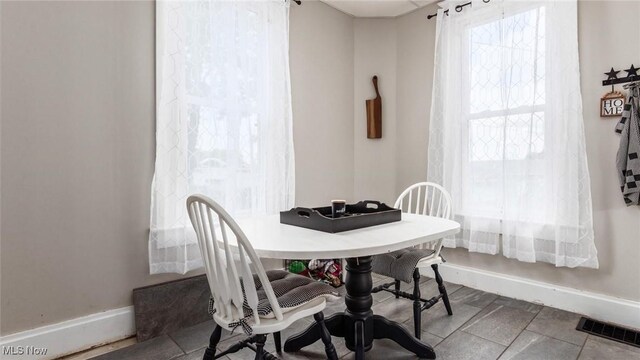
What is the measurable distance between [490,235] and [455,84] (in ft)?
3.96

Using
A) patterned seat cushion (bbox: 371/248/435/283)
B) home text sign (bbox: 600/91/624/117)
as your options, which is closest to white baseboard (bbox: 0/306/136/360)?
patterned seat cushion (bbox: 371/248/435/283)

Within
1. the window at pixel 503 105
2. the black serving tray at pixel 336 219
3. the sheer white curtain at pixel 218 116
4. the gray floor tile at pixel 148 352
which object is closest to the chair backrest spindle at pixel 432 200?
the window at pixel 503 105

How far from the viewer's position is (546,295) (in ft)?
7.54

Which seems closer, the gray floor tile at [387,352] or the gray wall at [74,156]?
the gray wall at [74,156]

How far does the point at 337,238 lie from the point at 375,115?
83.7 inches

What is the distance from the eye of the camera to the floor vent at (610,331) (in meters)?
1.83

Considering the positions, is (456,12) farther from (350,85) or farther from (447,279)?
(447,279)

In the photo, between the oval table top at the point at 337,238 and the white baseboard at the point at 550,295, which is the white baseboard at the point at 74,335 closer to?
the oval table top at the point at 337,238

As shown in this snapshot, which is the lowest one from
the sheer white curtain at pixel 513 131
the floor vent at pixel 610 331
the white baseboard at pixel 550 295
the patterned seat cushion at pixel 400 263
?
the floor vent at pixel 610 331

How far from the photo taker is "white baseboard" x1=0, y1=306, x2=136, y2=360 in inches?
62.1

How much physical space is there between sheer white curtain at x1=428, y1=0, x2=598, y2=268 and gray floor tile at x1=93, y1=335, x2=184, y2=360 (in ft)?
6.81

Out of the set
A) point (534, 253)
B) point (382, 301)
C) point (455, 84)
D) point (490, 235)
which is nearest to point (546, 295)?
point (534, 253)

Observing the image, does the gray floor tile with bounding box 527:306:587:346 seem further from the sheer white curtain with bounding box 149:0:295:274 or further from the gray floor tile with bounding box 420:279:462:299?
the sheer white curtain with bounding box 149:0:295:274

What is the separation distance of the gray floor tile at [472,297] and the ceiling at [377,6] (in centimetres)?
246
